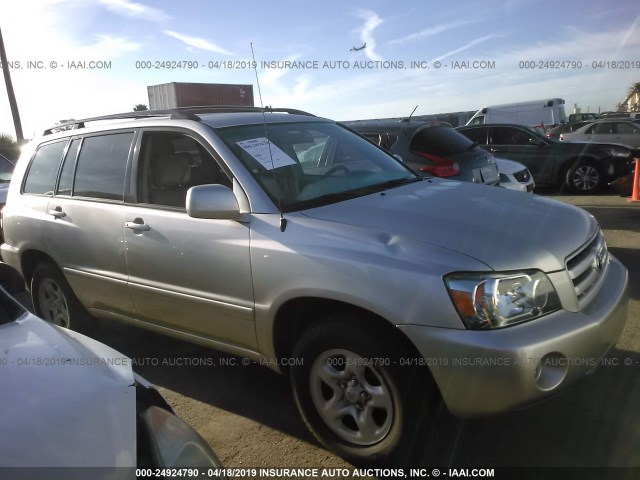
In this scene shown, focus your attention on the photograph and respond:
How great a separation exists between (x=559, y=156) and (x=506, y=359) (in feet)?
31.9

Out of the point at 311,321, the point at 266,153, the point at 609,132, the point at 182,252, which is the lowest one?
the point at 311,321

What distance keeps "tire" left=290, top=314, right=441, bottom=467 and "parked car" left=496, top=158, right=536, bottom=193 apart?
5036 millimetres

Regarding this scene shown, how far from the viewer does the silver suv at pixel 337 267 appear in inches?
88.7

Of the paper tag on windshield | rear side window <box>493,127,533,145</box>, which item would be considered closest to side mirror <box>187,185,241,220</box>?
the paper tag on windshield

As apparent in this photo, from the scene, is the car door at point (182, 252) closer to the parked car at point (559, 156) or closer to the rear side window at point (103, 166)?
the rear side window at point (103, 166)

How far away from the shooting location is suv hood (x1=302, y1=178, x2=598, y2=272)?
239cm

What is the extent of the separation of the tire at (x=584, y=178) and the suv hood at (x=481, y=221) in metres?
8.19

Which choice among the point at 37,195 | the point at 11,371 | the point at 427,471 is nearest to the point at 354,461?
the point at 427,471

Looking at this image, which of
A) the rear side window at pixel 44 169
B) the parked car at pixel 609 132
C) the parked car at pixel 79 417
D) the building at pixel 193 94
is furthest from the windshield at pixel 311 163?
the parked car at pixel 609 132

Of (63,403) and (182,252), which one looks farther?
(182,252)

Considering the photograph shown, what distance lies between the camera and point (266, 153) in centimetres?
317

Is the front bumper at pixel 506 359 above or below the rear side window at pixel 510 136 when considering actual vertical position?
below

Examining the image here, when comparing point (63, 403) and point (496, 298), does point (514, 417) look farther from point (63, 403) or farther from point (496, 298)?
point (63, 403)

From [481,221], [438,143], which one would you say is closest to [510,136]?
[438,143]
